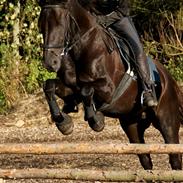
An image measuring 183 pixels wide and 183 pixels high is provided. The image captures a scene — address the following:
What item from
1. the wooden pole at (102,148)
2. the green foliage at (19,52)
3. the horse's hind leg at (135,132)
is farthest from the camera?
the green foliage at (19,52)

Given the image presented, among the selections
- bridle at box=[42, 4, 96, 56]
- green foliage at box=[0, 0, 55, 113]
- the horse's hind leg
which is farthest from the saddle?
green foliage at box=[0, 0, 55, 113]

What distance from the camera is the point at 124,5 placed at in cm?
875

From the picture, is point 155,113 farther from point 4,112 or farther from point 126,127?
point 4,112

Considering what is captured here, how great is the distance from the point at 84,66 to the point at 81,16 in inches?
25.2

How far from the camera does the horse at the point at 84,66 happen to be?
25.6ft

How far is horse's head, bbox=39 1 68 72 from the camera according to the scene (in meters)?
7.77

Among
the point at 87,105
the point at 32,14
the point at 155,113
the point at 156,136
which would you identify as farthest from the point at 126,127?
the point at 32,14

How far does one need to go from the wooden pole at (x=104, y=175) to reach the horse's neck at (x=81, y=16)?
2.21 m

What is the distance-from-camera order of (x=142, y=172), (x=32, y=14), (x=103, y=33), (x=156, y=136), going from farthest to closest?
1. (x=32, y=14)
2. (x=156, y=136)
3. (x=103, y=33)
4. (x=142, y=172)

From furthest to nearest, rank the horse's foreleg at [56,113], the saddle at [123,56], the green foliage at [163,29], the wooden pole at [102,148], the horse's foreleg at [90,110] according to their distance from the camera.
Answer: the green foliage at [163,29] < the saddle at [123,56] < the horse's foreleg at [56,113] < the horse's foreleg at [90,110] < the wooden pole at [102,148]

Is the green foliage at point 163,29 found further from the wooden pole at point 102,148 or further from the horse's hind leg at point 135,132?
the wooden pole at point 102,148

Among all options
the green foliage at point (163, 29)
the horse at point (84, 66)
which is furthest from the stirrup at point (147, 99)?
the green foliage at point (163, 29)

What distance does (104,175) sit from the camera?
6.57 meters

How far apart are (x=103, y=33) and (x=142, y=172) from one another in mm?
2470
